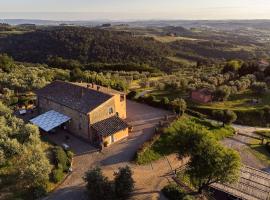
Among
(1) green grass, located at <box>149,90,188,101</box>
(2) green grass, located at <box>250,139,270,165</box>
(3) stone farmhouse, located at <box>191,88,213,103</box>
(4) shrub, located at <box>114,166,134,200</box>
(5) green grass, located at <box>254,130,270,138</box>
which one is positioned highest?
(3) stone farmhouse, located at <box>191,88,213,103</box>

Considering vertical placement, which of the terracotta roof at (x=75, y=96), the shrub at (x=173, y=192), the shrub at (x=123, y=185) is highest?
the terracotta roof at (x=75, y=96)

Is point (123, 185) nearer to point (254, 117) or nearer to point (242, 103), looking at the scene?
point (254, 117)

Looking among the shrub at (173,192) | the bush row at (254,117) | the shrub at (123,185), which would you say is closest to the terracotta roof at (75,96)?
the shrub at (123,185)

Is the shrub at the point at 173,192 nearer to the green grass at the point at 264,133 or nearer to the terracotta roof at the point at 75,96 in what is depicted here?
the terracotta roof at the point at 75,96

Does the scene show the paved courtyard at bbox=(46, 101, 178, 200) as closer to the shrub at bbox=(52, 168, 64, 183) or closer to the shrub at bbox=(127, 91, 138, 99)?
the shrub at bbox=(52, 168, 64, 183)

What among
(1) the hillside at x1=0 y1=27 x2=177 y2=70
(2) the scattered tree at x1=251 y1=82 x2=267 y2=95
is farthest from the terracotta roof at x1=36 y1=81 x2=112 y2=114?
(1) the hillside at x1=0 y1=27 x2=177 y2=70

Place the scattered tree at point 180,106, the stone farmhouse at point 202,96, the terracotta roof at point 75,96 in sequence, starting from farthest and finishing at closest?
the stone farmhouse at point 202,96 < the scattered tree at point 180,106 < the terracotta roof at point 75,96
